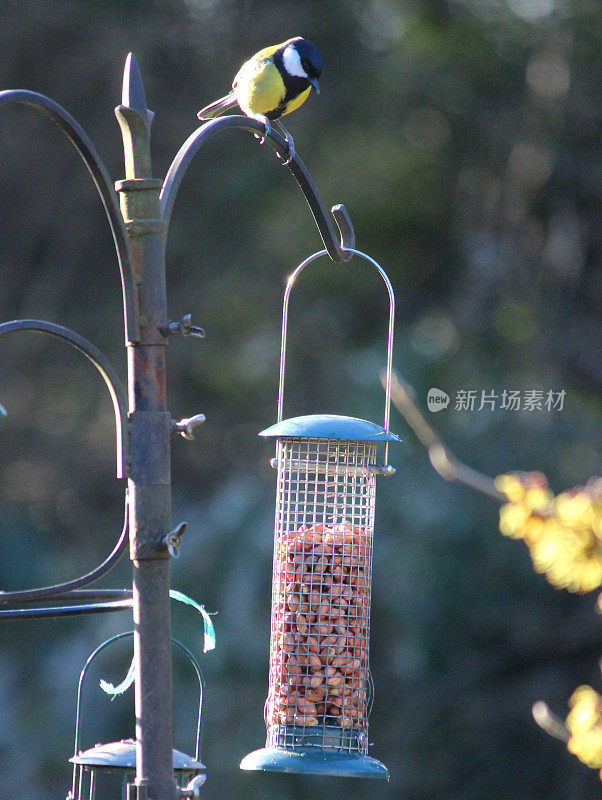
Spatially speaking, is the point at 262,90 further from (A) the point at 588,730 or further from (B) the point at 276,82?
(A) the point at 588,730

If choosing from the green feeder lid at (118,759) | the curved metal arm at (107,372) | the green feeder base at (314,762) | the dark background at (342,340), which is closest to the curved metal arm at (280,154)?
the curved metal arm at (107,372)

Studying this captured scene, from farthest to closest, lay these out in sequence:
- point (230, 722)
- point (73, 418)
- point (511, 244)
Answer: point (73, 418) < point (511, 244) < point (230, 722)

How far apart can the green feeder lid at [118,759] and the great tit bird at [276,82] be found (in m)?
1.20

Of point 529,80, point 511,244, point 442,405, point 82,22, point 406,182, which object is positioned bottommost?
point 442,405

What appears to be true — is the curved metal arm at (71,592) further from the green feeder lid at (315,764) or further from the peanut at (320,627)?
the peanut at (320,627)

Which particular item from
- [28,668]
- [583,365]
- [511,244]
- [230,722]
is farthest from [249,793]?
[511,244]

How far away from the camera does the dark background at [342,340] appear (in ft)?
15.6

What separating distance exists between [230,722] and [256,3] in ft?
11.0

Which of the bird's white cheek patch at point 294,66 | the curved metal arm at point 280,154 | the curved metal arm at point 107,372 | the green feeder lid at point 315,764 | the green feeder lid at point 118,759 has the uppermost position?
the bird's white cheek patch at point 294,66

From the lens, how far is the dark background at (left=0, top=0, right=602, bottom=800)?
187 inches

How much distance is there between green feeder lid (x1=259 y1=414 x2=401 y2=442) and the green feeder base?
1.77 ft

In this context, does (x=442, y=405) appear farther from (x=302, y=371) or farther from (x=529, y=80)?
(x=529, y=80)

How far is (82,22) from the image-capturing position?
18.0ft

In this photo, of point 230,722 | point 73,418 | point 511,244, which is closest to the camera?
point 230,722
